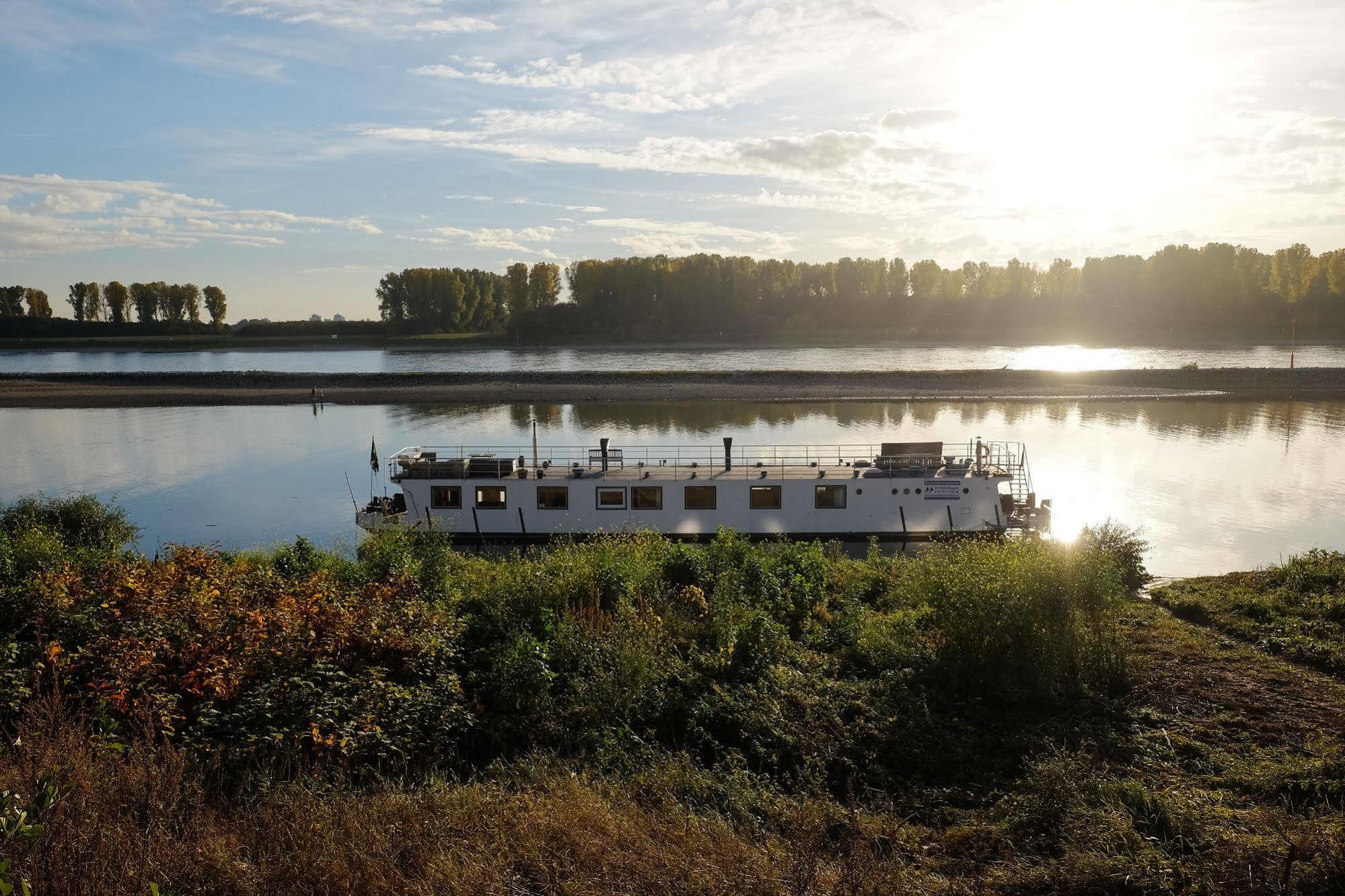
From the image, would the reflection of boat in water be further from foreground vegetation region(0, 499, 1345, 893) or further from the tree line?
the tree line

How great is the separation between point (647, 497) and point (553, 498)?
3.38 m

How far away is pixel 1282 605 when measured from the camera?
21.4 metres

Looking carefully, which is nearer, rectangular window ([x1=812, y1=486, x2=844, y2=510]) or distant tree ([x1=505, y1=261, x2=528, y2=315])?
rectangular window ([x1=812, y1=486, x2=844, y2=510])

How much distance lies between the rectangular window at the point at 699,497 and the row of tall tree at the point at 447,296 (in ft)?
485

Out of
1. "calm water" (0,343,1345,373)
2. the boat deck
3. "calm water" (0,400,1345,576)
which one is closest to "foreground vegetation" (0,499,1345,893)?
the boat deck

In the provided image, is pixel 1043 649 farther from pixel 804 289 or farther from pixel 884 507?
pixel 804 289

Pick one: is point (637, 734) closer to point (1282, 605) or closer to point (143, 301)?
point (1282, 605)

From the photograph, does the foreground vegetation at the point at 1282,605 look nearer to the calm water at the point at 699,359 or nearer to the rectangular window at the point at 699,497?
the rectangular window at the point at 699,497

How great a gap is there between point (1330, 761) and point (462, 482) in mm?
25264

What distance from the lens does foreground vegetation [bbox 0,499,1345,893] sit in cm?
874

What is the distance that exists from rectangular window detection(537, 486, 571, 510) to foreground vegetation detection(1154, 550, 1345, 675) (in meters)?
18.7

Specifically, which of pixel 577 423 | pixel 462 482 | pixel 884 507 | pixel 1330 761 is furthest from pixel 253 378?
pixel 1330 761

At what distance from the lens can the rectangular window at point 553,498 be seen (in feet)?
100

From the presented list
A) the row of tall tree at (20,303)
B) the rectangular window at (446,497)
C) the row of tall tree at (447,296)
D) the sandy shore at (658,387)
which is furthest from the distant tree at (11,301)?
the rectangular window at (446,497)
